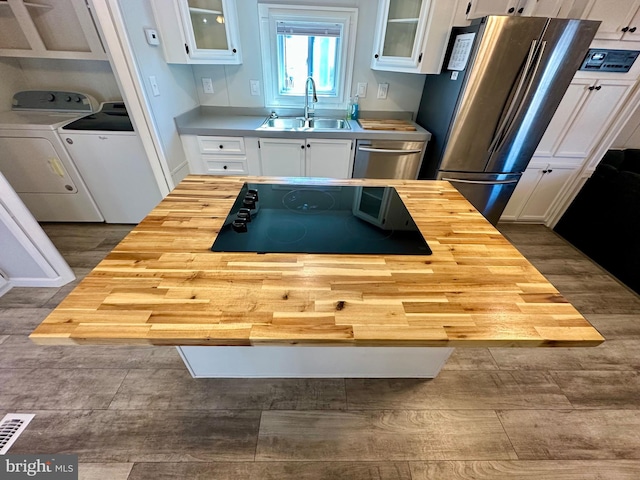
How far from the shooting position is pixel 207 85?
2551mm

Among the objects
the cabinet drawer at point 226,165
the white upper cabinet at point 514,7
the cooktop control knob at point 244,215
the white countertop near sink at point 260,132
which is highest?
the white upper cabinet at point 514,7

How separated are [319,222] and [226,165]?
1.68m

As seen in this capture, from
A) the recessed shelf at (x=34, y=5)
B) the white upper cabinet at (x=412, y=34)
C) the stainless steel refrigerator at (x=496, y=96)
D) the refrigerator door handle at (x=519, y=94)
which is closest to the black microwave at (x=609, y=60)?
the stainless steel refrigerator at (x=496, y=96)

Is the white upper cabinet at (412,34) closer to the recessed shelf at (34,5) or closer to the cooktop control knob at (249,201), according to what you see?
the cooktop control knob at (249,201)

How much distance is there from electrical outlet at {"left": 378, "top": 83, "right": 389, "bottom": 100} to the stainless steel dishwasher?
0.70 meters

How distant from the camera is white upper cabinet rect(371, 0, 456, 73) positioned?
1.99 metres

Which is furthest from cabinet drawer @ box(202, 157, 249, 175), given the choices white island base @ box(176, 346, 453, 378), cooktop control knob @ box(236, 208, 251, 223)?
white island base @ box(176, 346, 453, 378)

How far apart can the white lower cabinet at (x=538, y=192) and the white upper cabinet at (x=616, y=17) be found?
0.97 m

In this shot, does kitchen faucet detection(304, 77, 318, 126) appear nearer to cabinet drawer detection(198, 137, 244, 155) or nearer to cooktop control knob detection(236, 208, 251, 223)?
cabinet drawer detection(198, 137, 244, 155)

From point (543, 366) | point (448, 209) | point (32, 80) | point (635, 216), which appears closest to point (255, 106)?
point (32, 80)

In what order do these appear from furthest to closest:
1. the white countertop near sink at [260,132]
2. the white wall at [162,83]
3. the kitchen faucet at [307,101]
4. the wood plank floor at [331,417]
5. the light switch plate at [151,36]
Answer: the kitchen faucet at [307,101]
the white countertop near sink at [260,132]
the light switch plate at [151,36]
the white wall at [162,83]
the wood plank floor at [331,417]

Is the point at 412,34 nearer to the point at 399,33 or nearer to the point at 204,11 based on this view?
the point at 399,33

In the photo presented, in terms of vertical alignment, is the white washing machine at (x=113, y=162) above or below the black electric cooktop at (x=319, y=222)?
below

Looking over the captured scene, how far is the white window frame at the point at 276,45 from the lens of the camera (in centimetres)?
228
